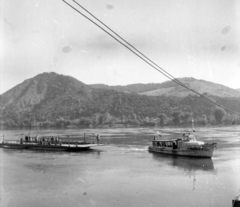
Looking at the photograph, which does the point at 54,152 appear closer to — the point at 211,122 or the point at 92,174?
the point at 92,174

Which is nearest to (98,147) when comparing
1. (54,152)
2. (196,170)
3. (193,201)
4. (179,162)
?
(54,152)

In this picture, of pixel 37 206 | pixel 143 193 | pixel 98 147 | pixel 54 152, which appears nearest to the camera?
pixel 37 206

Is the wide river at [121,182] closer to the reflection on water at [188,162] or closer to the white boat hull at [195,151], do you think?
the reflection on water at [188,162]

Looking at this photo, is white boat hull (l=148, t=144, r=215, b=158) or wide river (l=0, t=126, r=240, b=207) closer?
wide river (l=0, t=126, r=240, b=207)

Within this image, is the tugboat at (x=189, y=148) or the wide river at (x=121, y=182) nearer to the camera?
the wide river at (x=121, y=182)

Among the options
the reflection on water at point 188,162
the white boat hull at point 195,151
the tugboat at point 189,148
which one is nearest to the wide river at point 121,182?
the reflection on water at point 188,162

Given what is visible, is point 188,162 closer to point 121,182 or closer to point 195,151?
point 195,151

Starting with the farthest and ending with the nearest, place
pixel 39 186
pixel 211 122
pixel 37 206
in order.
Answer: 1. pixel 211 122
2. pixel 39 186
3. pixel 37 206

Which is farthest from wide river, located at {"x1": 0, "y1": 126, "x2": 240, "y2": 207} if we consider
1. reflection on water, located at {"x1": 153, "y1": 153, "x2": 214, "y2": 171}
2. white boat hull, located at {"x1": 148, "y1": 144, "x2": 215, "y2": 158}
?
white boat hull, located at {"x1": 148, "y1": 144, "x2": 215, "y2": 158}

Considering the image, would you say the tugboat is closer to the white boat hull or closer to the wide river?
the white boat hull
